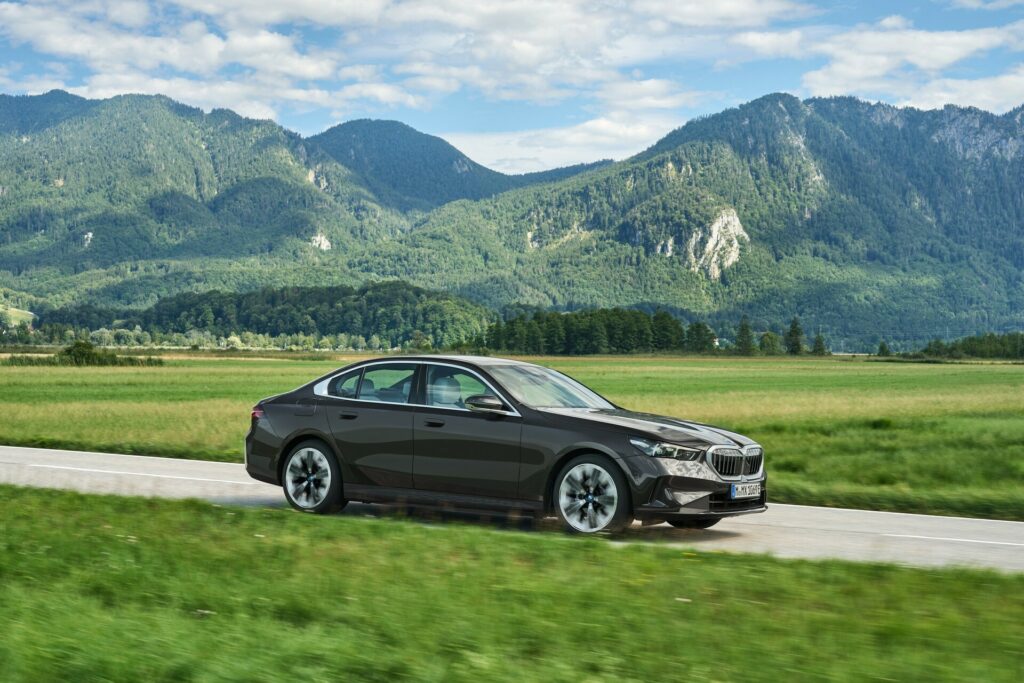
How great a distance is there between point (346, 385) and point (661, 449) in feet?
12.4

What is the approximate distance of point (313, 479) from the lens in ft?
39.9

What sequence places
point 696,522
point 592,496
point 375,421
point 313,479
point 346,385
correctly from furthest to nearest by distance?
point 346,385, point 313,479, point 375,421, point 696,522, point 592,496

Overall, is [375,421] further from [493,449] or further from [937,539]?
[937,539]

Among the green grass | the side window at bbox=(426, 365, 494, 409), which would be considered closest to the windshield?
the side window at bbox=(426, 365, 494, 409)

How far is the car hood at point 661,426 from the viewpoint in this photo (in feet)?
34.4

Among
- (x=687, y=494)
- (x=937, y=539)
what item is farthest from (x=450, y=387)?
(x=937, y=539)

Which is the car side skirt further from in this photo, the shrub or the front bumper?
the shrub

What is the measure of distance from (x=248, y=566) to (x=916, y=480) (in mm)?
11794

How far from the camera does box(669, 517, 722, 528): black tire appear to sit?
1112 cm

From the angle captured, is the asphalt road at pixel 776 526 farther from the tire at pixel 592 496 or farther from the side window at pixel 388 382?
the side window at pixel 388 382

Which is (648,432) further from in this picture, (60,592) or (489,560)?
(60,592)

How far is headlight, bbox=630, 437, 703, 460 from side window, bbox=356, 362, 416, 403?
269cm

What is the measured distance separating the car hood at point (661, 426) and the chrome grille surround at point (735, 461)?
2.9 inches

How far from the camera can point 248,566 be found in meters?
8.09
